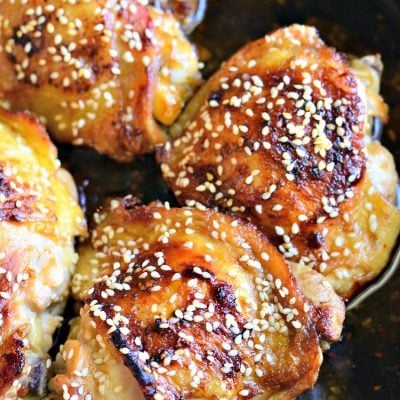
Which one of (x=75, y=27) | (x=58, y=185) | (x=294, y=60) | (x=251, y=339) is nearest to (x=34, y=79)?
(x=75, y=27)

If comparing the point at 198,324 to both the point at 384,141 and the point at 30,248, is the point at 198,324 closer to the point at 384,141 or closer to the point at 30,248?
the point at 30,248

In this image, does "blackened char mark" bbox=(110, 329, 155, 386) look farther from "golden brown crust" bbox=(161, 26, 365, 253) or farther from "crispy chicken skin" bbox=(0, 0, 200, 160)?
"crispy chicken skin" bbox=(0, 0, 200, 160)

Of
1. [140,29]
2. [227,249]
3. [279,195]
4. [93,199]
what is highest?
[140,29]

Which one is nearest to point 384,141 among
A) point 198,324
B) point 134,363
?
point 198,324

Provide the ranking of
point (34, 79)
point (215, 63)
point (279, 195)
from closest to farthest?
point (279, 195) → point (34, 79) → point (215, 63)

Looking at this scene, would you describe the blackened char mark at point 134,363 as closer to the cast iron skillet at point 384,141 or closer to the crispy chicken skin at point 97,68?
the cast iron skillet at point 384,141

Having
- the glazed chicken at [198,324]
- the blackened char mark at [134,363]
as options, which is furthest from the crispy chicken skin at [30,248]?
the blackened char mark at [134,363]

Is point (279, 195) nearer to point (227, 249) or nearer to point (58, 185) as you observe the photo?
point (227, 249)
